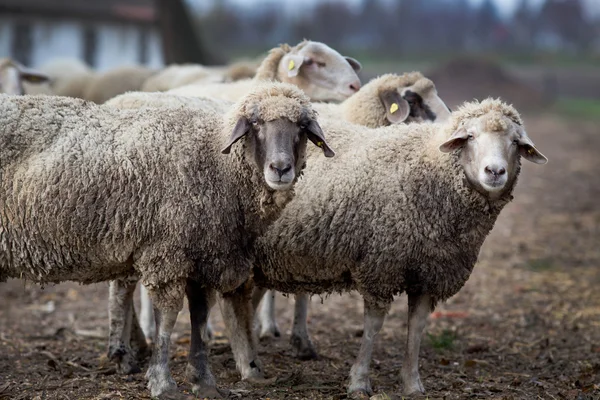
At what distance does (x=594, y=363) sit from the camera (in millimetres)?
6430

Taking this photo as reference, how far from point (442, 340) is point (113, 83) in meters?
5.54

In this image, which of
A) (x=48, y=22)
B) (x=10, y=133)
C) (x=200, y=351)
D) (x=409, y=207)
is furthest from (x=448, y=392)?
(x=48, y=22)

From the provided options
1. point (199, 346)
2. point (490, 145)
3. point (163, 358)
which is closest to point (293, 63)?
point (490, 145)

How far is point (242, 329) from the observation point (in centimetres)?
567

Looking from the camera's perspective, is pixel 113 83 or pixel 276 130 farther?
pixel 113 83

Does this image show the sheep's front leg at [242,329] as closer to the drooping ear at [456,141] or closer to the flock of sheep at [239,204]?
the flock of sheep at [239,204]

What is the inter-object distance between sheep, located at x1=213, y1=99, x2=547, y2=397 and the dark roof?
1549 cm

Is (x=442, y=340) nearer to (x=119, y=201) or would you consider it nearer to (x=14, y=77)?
(x=119, y=201)

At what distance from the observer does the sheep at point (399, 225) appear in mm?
5422

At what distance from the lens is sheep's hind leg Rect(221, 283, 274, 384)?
5617 mm

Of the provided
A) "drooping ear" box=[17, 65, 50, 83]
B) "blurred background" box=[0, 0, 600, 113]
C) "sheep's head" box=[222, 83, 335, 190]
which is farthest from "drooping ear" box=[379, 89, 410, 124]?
"blurred background" box=[0, 0, 600, 113]

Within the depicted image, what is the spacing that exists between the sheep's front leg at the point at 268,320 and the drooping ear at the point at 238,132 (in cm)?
217

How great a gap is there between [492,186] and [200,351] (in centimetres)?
194

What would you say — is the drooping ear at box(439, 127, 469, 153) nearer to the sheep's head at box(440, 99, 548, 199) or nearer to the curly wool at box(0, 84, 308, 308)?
the sheep's head at box(440, 99, 548, 199)
